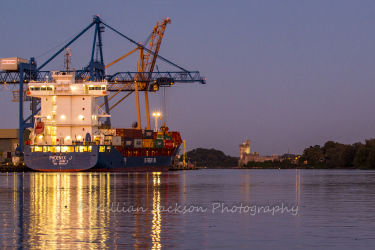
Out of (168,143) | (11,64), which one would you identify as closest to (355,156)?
(168,143)

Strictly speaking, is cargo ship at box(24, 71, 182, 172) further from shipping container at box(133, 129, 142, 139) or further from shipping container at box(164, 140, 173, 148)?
shipping container at box(164, 140, 173, 148)

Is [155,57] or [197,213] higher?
[155,57]

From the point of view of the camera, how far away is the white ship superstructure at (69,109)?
10081 cm

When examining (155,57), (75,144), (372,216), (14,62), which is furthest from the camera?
(155,57)

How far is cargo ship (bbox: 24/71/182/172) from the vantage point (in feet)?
314

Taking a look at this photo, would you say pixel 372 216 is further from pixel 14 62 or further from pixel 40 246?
pixel 14 62

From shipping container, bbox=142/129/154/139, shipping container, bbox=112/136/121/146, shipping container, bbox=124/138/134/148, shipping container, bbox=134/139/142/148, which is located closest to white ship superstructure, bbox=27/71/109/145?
shipping container, bbox=112/136/121/146

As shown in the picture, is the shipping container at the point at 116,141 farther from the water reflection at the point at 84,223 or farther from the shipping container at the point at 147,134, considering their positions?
the water reflection at the point at 84,223

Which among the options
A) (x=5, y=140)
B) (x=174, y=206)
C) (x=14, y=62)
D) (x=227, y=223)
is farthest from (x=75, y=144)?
(x=227, y=223)

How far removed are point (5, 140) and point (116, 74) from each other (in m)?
35.9

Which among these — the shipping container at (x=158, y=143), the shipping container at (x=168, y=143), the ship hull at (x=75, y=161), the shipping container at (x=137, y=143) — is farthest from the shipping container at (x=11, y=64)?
the shipping container at (x=168, y=143)

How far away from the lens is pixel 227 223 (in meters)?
18.9

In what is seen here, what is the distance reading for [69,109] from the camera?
101 metres

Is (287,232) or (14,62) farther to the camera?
(14,62)
